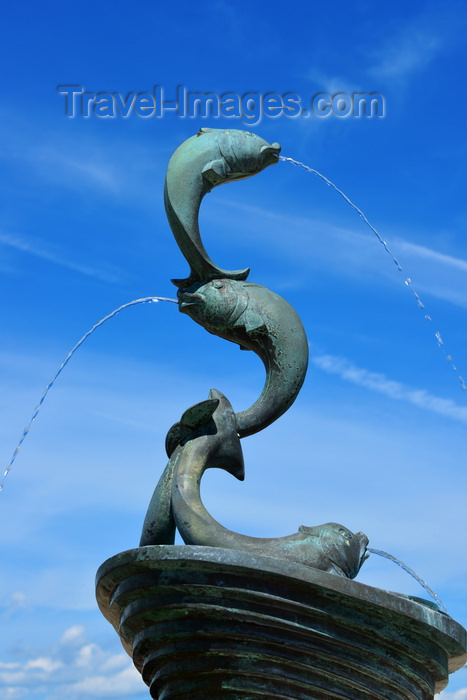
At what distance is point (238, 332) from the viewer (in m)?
8.54

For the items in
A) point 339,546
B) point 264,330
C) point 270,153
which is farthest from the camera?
point 270,153

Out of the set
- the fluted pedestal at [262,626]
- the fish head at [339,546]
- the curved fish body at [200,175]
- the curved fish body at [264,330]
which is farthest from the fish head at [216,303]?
the fluted pedestal at [262,626]

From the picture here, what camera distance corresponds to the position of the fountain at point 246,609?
6707mm

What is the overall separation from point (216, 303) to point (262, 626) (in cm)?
284

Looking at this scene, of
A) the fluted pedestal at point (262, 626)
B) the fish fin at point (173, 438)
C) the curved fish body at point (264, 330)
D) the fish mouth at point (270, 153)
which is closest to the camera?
the fluted pedestal at point (262, 626)

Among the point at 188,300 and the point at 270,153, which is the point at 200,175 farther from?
the point at 188,300

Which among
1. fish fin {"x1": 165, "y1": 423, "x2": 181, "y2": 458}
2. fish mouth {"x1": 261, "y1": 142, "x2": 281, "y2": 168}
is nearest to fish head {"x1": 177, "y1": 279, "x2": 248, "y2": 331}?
fish fin {"x1": 165, "y1": 423, "x2": 181, "y2": 458}

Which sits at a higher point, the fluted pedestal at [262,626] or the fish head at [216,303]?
the fish head at [216,303]

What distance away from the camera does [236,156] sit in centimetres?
885

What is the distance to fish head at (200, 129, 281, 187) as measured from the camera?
876cm

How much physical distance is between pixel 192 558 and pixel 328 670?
47.9 inches

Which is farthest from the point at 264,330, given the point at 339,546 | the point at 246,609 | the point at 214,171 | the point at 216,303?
the point at 246,609

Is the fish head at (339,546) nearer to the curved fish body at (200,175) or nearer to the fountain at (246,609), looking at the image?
the fountain at (246,609)

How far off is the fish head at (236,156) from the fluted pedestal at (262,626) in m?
3.46
